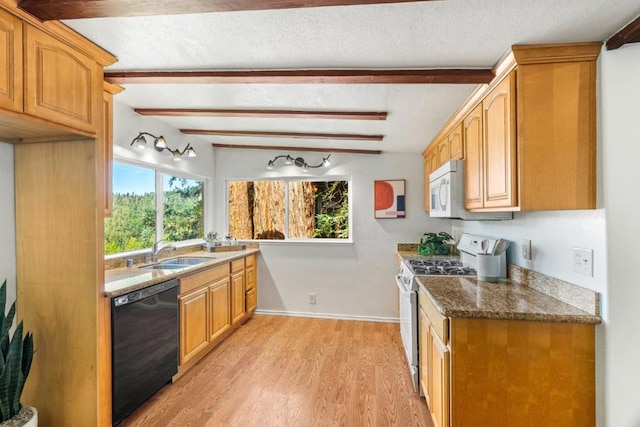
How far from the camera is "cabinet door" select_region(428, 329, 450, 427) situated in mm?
1582

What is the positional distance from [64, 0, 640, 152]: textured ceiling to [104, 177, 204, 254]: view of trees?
45.1 inches

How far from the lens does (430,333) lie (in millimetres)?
1962

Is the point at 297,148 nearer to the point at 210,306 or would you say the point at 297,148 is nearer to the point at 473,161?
the point at 210,306

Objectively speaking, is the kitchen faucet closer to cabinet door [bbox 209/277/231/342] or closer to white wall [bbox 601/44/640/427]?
cabinet door [bbox 209/277/231/342]

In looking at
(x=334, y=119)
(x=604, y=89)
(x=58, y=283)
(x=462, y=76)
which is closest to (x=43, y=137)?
(x=58, y=283)

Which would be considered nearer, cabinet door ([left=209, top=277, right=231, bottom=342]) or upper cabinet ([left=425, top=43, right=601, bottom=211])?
upper cabinet ([left=425, top=43, right=601, bottom=211])

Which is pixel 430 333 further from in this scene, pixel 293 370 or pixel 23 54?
pixel 23 54

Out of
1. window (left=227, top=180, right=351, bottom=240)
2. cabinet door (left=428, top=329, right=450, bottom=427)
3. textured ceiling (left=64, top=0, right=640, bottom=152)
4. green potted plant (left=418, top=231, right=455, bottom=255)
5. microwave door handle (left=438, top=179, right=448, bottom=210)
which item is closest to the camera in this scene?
textured ceiling (left=64, top=0, right=640, bottom=152)

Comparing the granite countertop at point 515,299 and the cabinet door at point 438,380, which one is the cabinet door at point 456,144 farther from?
the cabinet door at point 438,380

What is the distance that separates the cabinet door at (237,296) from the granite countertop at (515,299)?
86.9 inches

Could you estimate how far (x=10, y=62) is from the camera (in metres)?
1.34

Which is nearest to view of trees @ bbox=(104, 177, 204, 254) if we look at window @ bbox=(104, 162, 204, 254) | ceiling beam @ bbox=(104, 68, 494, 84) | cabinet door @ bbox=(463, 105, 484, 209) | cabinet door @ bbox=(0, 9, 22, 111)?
window @ bbox=(104, 162, 204, 254)

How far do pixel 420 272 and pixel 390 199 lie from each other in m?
1.57

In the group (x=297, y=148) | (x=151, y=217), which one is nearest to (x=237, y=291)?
(x=151, y=217)
